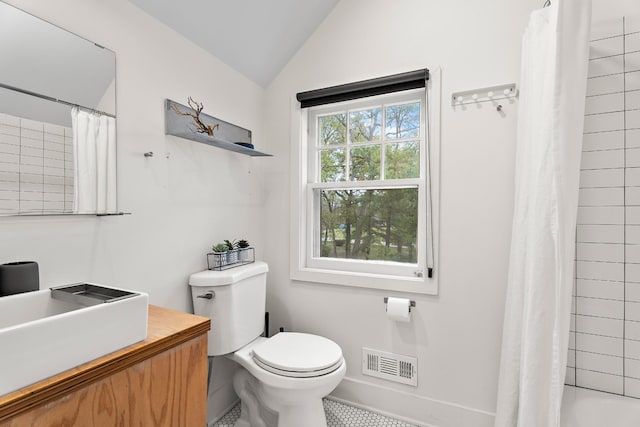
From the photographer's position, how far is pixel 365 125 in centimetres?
209

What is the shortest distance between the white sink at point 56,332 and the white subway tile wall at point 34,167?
0.98ft

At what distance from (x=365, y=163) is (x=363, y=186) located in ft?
0.51

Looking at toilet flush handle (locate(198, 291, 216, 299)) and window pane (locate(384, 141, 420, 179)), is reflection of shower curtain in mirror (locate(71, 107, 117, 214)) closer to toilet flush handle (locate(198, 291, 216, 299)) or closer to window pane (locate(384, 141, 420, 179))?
toilet flush handle (locate(198, 291, 216, 299))

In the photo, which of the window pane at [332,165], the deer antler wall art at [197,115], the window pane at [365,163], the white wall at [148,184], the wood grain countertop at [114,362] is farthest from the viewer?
the window pane at [332,165]

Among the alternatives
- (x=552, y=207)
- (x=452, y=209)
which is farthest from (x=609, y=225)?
(x=452, y=209)

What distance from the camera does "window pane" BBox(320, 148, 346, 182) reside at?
2.15 m

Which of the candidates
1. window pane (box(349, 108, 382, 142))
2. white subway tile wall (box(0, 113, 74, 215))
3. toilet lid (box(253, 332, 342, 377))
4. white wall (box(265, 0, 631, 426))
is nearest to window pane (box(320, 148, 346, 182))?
window pane (box(349, 108, 382, 142))

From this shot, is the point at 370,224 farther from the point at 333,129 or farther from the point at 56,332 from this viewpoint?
the point at 56,332

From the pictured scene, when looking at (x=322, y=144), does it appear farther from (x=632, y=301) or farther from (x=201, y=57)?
(x=632, y=301)

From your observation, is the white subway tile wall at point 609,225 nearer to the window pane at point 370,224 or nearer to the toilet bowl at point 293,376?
the window pane at point 370,224

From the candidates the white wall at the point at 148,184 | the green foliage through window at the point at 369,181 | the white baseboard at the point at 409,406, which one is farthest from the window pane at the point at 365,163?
the white baseboard at the point at 409,406

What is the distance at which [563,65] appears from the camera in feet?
4.03

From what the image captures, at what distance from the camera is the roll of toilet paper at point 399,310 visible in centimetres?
175

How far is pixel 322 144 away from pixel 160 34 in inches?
43.3
